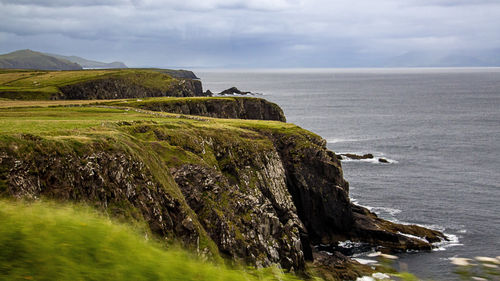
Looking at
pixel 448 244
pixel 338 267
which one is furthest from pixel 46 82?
pixel 448 244

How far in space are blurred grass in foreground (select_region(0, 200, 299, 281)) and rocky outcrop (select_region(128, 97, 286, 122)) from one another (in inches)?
2546

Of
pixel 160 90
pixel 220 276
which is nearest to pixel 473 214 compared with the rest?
pixel 220 276

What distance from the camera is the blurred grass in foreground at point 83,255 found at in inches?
294

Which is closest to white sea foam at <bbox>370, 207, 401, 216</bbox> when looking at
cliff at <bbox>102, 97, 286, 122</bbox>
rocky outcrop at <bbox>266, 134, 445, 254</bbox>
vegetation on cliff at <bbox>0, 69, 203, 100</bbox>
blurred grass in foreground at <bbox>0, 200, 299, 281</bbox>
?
rocky outcrop at <bbox>266, 134, 445, 254</bbox>

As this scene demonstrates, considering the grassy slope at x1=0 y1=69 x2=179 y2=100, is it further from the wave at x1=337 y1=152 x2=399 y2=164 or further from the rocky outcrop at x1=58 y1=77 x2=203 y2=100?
the wave at x1=337 y1=152 x2=399 y2=164

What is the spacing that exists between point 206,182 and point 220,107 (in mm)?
49418

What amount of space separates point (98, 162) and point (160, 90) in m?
93.3

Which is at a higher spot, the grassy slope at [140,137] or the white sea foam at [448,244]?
the grassy slope at [140,137]

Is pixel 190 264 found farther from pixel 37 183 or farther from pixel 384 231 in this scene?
pixel 384 231

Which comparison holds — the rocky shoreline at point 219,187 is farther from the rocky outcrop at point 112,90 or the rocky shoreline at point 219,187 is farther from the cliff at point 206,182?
the rocky outcrop at point 112,90

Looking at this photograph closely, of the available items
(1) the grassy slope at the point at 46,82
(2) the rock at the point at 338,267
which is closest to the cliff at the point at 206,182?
(2) the rock at the point at 338,267

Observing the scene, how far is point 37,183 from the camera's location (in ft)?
70.8

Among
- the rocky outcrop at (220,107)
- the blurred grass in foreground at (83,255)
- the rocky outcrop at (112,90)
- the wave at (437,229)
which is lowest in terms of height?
the wave at (437,229)

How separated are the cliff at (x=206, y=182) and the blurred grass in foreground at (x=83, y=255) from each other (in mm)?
12644
